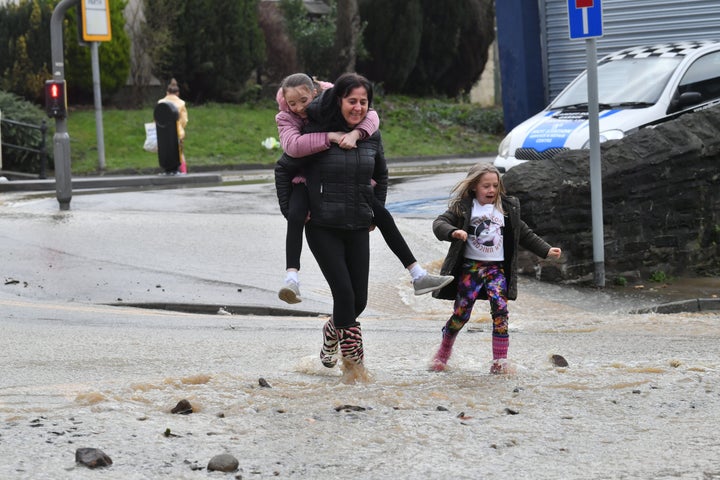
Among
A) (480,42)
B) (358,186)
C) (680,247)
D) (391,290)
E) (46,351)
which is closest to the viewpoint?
(358,186)

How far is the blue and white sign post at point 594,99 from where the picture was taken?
11.2m

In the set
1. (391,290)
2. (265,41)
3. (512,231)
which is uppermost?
(265,41)

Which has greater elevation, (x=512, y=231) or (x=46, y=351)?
(x=512, y=231)

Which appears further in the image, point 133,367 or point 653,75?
point 653,75

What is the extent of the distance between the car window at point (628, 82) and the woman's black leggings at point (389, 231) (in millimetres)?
8014

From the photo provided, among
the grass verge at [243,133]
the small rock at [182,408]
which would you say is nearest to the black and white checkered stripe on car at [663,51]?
the small rock at [182,408]

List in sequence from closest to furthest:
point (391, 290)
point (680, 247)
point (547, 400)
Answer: point (547, 400) < point (391, 290) < point (680, 247)

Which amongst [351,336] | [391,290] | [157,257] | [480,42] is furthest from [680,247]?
[480,42]

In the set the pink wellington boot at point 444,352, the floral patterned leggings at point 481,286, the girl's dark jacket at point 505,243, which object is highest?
the girl's dark jacket at point 505,243

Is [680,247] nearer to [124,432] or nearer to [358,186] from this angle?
[358,186]

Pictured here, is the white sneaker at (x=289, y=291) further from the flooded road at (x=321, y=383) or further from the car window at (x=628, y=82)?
the car window at (x=628, y=82)

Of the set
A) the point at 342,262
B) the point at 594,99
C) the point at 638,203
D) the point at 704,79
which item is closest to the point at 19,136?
the point at 704,79

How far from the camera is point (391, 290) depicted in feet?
37.5

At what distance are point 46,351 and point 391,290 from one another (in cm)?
415
